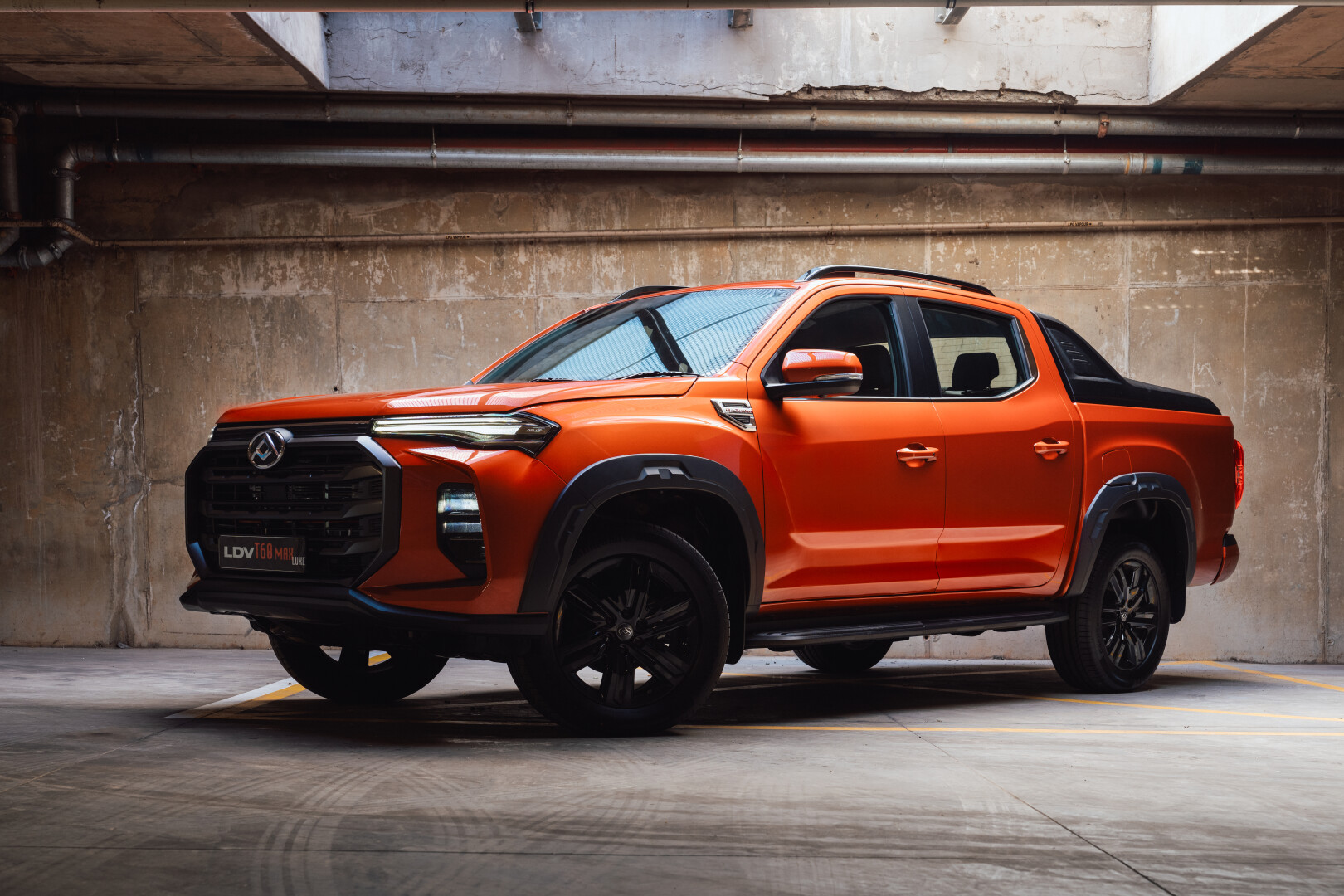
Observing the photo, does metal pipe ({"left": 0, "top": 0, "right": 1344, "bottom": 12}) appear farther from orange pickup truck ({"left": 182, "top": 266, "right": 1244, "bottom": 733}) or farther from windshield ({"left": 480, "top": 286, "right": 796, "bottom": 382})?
windshield ({"left": 480, "top": 286, "right": 796, "bottom": 382})

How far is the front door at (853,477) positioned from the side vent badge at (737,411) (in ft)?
0.13

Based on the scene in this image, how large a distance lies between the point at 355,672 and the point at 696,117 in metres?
5.18

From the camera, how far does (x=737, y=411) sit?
4.76 meters

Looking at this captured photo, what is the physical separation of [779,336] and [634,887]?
2.89 meters

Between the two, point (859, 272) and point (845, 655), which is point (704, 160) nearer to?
point (859, 272)

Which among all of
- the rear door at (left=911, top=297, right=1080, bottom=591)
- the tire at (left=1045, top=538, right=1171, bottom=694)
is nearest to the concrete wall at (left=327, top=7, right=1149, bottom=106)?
the rear door at (left=911, top=297, right=1080, bottom=591)

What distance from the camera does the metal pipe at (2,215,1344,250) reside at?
928 cm

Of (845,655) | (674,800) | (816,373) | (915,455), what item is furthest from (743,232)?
(674,800)

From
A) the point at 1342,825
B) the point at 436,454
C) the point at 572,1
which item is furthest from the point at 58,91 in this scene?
the point at 1342,825

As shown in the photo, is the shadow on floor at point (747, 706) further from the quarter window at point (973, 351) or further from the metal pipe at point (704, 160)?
the metal pipe at point (704, 160)

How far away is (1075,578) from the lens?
235 inches

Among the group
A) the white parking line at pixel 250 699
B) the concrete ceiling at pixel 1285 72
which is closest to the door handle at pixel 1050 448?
the white parking line at pixel 250 699

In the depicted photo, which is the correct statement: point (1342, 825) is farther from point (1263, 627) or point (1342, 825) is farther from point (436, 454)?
point (1263, 627)

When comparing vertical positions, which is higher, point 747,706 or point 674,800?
point 674,800
